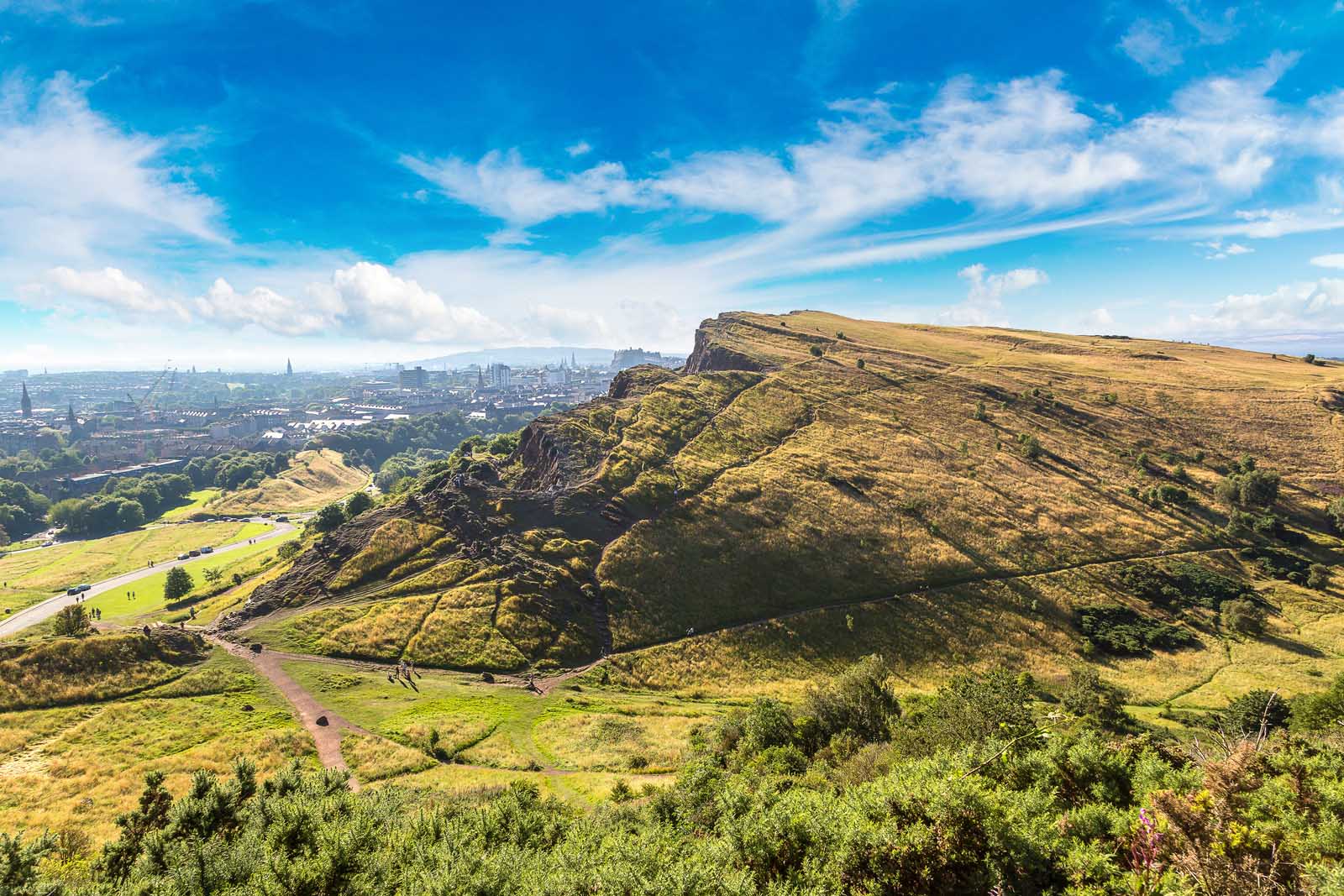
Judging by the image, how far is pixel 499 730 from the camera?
47625mm

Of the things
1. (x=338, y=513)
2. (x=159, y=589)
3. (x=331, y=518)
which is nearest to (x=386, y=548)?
(x=338, y=513)

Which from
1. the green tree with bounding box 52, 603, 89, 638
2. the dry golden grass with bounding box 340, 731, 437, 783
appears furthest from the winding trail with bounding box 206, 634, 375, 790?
the green tree with bounding box 52, 603, 89, 638

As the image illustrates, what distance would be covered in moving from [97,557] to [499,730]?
138m

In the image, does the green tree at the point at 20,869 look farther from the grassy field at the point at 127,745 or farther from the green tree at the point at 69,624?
the green tree at the point at 69,624

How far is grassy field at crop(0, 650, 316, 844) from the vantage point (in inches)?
1367

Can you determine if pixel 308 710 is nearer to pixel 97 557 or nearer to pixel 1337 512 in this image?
pixel 97 557

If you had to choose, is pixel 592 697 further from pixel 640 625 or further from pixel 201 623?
pixel 201 623

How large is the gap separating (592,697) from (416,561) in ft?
106

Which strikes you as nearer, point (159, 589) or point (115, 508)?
point (159, 589)

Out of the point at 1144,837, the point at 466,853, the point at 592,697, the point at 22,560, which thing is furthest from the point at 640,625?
the point at 22,560

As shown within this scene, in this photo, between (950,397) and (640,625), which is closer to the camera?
(640,625)

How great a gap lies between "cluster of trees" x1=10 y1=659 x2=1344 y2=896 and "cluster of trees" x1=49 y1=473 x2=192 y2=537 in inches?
6786

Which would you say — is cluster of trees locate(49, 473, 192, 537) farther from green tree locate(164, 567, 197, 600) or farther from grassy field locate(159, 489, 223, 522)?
green tree locate(164, 567, 197, 600)

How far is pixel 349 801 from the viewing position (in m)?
26.8
